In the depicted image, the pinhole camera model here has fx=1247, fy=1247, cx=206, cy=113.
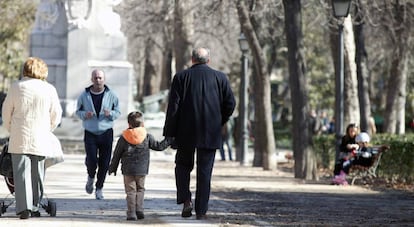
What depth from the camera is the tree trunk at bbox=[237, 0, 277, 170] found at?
30.4 meters

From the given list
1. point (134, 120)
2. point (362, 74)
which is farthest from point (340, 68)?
point (134, 120)

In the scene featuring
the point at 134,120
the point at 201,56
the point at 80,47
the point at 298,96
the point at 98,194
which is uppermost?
the point at 80,47

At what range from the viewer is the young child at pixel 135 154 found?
46.5 feet

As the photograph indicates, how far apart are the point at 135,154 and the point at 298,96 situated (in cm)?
1196

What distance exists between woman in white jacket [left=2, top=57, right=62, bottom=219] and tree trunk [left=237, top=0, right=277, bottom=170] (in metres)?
16.4

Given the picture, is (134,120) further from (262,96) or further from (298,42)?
(262,96)

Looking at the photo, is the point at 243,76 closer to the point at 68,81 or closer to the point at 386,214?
the point at 68,81

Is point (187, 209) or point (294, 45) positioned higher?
point (294, 45)

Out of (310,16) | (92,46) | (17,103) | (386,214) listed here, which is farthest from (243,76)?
(17,103)

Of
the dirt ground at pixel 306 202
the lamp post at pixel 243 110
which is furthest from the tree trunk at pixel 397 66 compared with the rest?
the dirt ground at pixel 306 202

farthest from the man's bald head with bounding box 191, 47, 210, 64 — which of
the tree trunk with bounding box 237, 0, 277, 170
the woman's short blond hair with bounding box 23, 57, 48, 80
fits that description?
the tree trunk with bounding box 237, 0, 277, 170

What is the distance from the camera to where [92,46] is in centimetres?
3666

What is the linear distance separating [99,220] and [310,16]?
3275cm

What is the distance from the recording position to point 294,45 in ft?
86.0
